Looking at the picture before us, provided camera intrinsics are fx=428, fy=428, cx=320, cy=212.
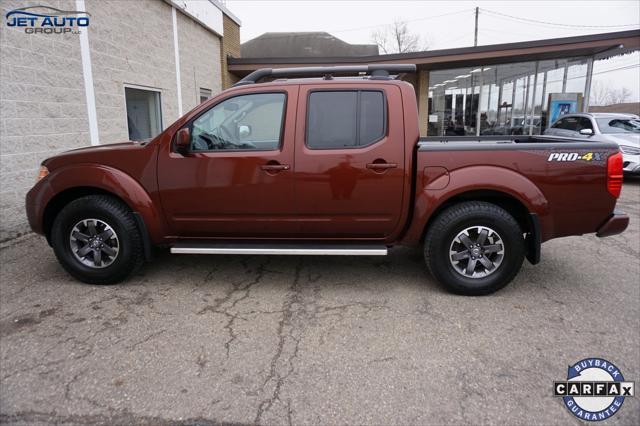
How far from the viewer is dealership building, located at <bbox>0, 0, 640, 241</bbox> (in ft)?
18.9

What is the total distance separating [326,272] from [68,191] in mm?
2715

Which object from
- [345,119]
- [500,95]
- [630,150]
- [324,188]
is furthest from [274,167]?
[500,95]

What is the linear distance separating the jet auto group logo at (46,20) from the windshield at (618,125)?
37.4 ft

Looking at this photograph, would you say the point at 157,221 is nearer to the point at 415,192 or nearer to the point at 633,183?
the point at 415,192

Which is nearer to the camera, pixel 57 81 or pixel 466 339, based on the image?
pixel 466 339

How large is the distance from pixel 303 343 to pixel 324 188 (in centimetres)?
142

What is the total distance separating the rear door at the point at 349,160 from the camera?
388 centimetres

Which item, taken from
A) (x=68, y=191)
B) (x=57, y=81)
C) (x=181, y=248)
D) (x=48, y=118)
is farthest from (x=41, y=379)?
(x=57, y=81)

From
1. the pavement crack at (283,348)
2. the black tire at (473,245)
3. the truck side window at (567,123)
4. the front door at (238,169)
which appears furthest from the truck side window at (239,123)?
the truck side window at (567,123)

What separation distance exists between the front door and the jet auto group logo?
3472mm

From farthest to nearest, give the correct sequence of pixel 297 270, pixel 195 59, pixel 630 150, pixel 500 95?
pixel 500 95
pixel 195 59
pixel 630 150
pixel 297 270

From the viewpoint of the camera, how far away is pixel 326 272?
4.60m

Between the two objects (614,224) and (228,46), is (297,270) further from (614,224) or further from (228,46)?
(228,46)

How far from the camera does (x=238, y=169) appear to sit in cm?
397
